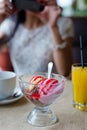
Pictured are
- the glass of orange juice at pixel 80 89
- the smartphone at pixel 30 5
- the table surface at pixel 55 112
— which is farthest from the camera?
the smartphone at pixel 30 5

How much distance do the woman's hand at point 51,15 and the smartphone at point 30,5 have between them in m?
0.03

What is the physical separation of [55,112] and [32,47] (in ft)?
3.10

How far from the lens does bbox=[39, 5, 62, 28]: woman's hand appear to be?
1627 millimetres

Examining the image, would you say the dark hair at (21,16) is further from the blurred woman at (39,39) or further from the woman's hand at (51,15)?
the woman's hand at (51,15)

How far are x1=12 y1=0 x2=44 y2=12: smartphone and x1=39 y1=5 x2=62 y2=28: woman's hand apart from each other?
Answer: 0.03 metres

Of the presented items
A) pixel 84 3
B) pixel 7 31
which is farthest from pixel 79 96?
pixel 84 3

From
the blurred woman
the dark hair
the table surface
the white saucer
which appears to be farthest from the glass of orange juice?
the dark hair

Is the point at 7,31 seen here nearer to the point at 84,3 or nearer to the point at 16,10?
the point at 16,10

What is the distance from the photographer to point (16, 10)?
164 cm

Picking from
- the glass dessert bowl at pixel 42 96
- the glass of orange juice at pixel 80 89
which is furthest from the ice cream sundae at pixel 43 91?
the glass of orange juice at pixel 80 89

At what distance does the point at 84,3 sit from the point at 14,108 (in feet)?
8.34

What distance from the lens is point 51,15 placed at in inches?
64.5

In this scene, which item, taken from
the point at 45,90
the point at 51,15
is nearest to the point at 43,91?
the point at 45,90

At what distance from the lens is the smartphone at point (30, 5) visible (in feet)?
5.26
